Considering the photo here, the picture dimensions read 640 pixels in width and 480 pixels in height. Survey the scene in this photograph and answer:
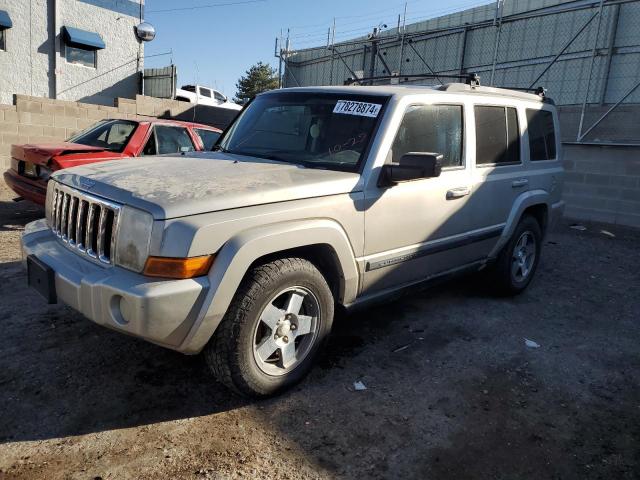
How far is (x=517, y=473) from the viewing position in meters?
2.40

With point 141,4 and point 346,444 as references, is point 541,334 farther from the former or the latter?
point 141,4

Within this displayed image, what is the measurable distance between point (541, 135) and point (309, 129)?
2659mm

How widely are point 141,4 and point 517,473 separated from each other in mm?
19212

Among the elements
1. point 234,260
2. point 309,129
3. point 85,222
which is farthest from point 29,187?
point 234,260

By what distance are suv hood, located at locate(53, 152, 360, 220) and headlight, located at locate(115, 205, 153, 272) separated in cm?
5

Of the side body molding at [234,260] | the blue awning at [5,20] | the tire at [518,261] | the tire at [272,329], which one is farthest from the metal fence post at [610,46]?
the blue awning at [5,20]

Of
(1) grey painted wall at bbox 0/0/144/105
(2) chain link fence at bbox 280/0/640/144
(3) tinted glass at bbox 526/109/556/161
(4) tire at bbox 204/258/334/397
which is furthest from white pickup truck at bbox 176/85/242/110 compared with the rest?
(4) tire at bbox 204/258/334/397

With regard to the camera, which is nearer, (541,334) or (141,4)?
(541,334)

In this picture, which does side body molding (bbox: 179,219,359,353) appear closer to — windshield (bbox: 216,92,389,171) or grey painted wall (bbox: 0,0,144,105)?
windshield (bbox: 216,92,389,171)

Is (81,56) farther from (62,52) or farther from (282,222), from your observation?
(282,222)

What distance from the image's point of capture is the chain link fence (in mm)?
→ 9789

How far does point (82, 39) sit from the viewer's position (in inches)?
616

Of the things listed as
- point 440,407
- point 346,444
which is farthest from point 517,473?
point 346,444

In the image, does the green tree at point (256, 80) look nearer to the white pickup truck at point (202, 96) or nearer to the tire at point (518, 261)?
the white pickup truck at point (202, 96)
